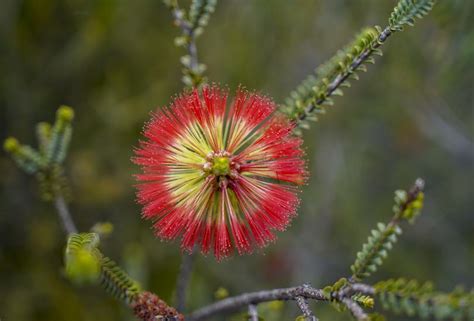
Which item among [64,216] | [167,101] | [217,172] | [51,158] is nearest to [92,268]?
[217,172]

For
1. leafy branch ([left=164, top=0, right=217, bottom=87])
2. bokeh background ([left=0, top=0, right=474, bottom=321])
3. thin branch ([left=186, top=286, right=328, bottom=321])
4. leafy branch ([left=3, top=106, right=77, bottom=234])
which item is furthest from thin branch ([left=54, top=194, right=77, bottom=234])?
leafy branch ([left=164, top=0, right=217, bottom=87])

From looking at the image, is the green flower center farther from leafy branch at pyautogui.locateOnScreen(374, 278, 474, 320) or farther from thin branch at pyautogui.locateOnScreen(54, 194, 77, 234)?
thin branch at pyautogui.locateOnScreen(54, 194, 77, 234)

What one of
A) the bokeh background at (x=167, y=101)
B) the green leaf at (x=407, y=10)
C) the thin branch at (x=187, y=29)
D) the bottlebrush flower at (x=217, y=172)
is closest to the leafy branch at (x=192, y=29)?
the thin branch at (x=187, y=29)

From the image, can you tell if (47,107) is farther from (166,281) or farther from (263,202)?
(263,202)

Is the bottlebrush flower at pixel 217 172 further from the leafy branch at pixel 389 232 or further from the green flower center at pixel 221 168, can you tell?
the leafy branch at pixel 389 232

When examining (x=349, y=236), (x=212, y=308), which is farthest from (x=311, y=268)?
(x=212, y=308)

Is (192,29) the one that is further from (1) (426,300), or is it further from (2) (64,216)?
(1) (426,300)
